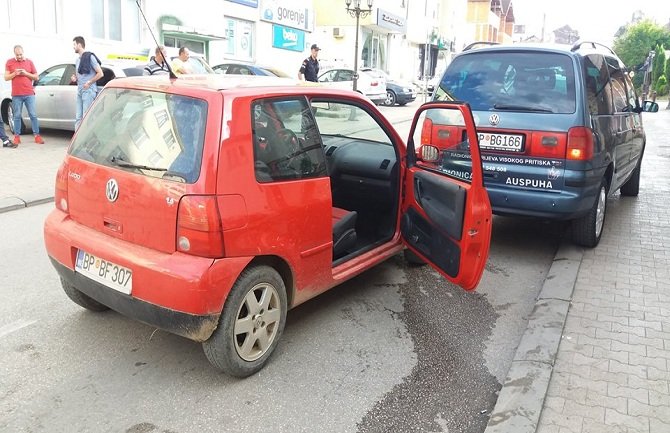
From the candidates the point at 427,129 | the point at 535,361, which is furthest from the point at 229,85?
the point at 427,129

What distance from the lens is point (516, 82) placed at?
17.5 feet

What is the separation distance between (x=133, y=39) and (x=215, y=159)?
16.7 metres

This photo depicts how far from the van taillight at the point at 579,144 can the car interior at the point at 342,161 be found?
5.14 feet

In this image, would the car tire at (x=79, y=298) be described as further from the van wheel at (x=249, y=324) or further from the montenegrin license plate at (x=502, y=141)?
the montenegrin license plate at (x=502, y=141)

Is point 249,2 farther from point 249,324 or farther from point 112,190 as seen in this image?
point 249,324

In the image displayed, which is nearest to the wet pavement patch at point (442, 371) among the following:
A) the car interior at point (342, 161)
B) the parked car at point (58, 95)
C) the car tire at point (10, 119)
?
the car interior at point (342, 161)

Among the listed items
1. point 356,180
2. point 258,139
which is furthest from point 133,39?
point 258,139

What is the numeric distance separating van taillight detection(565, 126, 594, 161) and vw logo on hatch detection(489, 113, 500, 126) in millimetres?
617

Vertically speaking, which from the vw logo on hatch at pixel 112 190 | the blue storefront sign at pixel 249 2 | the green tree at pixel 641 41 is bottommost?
the vw logo on hatch at pixel 112 190

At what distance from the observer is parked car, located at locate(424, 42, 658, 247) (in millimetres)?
5027

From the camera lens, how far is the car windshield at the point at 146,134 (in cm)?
303

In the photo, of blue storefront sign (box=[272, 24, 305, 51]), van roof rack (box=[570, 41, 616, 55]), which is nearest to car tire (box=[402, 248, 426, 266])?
van roof rack (box=[570, 41, 616, 55])

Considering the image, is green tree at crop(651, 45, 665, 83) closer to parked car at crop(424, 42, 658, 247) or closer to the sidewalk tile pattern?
the sidewalk tile pattern

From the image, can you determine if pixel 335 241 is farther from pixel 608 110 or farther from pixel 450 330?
pixel 608 110
